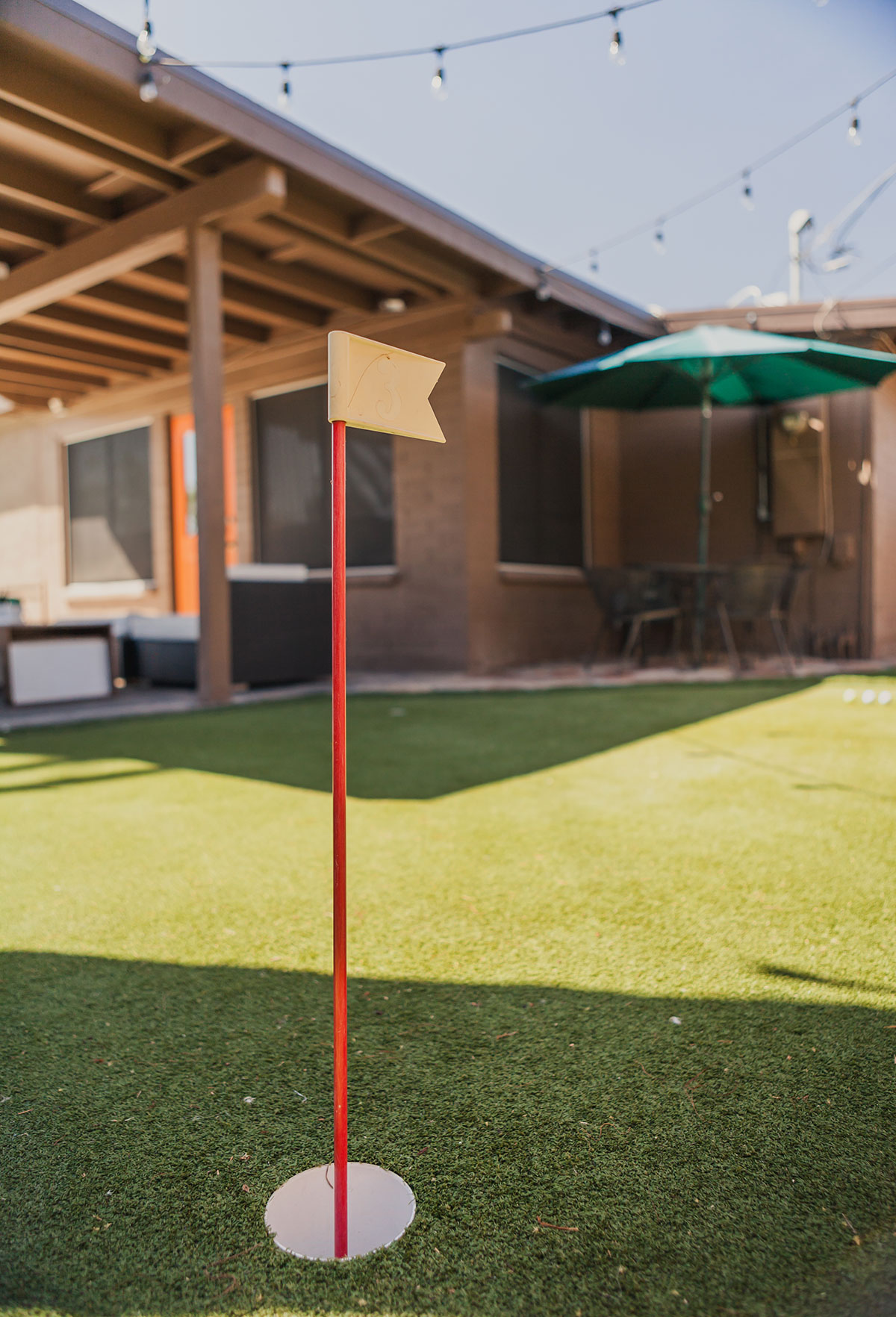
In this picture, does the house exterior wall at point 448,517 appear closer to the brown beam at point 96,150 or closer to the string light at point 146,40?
the brown beam at point 96,150

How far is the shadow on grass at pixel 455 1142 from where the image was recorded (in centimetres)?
79

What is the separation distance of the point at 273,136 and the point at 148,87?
873 millimetres

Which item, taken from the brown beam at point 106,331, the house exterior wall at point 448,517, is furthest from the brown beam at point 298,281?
the brown beam at point 106,331

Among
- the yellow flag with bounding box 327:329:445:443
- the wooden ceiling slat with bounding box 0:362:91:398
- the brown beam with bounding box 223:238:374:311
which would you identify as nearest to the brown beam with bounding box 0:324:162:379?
the wooden ceiling slat with bounding box 0:362:91:398

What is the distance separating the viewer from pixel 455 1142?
0.99m

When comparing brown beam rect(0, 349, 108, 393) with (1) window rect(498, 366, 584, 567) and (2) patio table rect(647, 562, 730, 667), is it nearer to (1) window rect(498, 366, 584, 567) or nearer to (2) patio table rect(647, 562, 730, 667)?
(1) window rect(498, 366, 584, 567)

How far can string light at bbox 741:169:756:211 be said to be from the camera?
5195mm

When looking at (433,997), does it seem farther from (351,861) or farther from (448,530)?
(448,530)

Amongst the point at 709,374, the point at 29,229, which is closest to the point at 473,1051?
the point at 709,374

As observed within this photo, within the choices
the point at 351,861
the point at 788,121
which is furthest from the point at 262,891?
the point at 788,121

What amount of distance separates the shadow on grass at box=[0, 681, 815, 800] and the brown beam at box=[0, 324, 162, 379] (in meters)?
4.86

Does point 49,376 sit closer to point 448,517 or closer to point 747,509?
point 448,517

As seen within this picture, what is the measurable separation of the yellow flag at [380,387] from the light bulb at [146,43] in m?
4.07

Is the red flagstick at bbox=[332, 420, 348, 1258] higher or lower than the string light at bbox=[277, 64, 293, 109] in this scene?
lower
